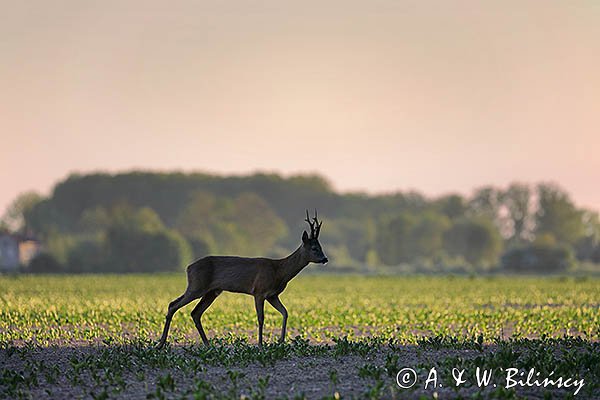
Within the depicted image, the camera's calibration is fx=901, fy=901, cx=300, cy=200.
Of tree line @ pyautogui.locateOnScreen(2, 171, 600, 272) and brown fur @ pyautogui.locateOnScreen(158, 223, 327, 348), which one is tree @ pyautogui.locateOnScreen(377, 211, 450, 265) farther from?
brown fur @ pyautogui.locateOnScreen(158, 223, 327, 348)

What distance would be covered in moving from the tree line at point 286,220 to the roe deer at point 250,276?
85.6 meters

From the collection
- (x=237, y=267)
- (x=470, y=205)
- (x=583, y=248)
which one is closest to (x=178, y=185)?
(x=470, y=205)

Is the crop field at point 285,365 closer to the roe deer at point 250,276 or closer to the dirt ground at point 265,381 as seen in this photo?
the dirt ground at point 265,381

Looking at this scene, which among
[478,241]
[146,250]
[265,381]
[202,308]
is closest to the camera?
[265,381]

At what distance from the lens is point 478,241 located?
13050cm

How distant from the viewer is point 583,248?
5192 inches

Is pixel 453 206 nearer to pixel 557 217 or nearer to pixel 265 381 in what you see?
pixel 557 217

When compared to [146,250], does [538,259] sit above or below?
below

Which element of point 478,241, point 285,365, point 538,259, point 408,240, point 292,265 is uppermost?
point 292,265

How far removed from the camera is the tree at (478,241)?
426 ft

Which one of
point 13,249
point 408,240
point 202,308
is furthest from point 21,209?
point 202,308

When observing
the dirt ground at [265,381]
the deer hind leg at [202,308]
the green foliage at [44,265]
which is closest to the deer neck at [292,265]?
the deer hind leg at [202,308]

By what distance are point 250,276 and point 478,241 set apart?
116842 mm

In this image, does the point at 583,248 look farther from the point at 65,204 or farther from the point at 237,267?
the point at 237,267
